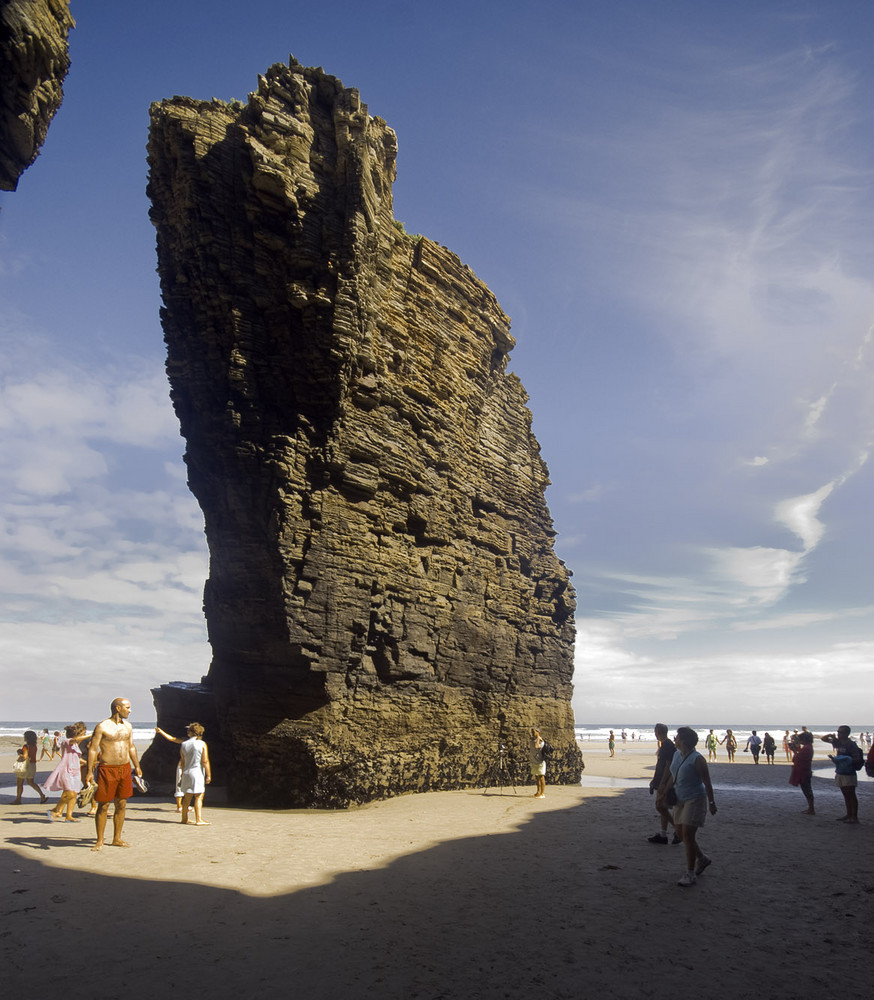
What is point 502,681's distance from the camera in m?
20.2

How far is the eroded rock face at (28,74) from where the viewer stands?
13.2ft

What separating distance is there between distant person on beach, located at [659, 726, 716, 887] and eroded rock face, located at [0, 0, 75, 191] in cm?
859

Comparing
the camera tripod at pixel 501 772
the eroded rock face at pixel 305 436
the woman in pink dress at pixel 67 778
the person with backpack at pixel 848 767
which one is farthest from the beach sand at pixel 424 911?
the camera tripod at pixel 501 772

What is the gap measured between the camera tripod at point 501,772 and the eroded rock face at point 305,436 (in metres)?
1.76

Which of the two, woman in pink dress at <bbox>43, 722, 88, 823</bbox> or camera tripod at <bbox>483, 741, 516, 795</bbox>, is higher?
woman in pink dress at <bbox>43, 722, 88, 823</bbox>

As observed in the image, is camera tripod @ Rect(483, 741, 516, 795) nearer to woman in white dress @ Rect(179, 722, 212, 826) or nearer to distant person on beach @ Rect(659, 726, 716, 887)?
woman in white dress @ Rect(179, 722, 212, 826)

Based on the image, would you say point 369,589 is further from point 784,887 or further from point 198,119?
point 198,119

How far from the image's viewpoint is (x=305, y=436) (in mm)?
14586

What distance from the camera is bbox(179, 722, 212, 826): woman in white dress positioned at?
36.7ft

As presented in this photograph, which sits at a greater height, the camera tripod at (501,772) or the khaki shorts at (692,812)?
the khaki shorts at (692,812)

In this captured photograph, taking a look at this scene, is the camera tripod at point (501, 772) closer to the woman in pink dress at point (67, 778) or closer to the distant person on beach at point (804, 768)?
the distant person on beach at point (804, 768)

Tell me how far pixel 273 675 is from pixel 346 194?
10.9m

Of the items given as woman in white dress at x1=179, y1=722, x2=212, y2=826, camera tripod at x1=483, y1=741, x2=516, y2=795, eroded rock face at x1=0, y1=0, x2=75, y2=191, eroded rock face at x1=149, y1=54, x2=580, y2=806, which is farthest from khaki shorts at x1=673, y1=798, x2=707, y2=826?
camera tripod at x1=483, y1=741, x2=516, y2=795

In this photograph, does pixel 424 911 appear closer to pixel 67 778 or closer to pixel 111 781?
pixel 111 781
